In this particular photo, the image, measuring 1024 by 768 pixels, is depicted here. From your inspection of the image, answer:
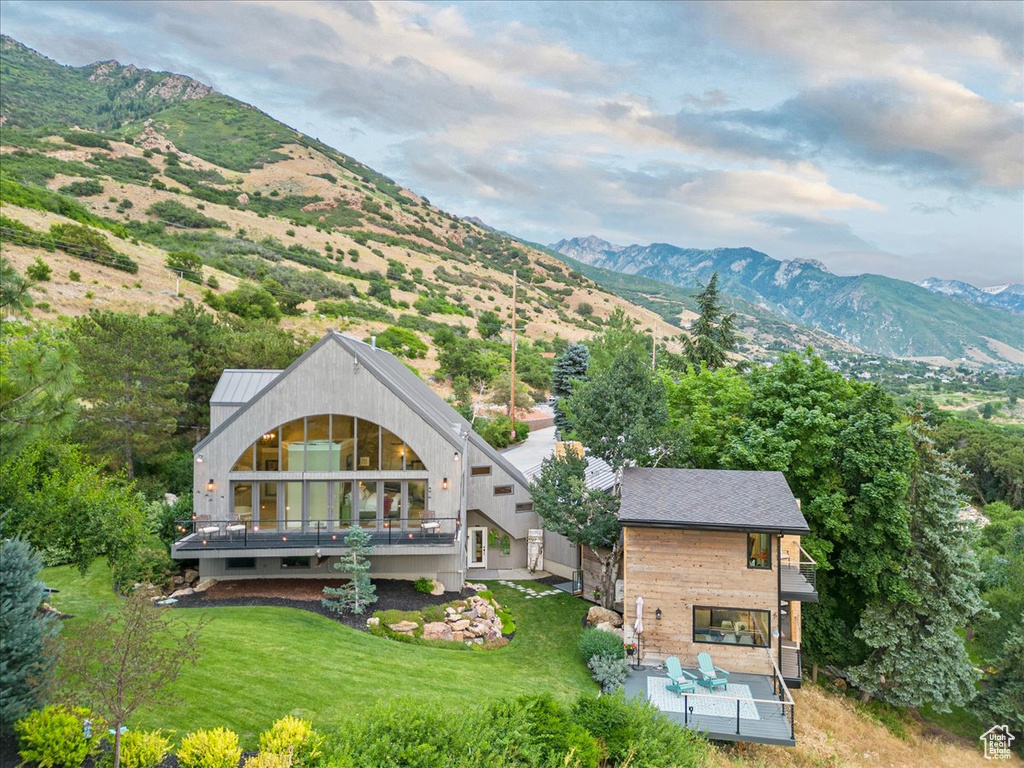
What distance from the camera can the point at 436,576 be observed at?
2077 cm

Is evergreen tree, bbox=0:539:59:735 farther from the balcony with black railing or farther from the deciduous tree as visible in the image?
the balcony with black railing

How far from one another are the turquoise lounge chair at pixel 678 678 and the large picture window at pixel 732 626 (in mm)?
1422

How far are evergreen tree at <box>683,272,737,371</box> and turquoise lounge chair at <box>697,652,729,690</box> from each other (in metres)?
27.8

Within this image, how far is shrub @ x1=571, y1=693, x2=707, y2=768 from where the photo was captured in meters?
11.6

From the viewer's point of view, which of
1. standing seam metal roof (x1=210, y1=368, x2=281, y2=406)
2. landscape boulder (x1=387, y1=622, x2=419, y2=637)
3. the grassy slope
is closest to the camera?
the grassy slope

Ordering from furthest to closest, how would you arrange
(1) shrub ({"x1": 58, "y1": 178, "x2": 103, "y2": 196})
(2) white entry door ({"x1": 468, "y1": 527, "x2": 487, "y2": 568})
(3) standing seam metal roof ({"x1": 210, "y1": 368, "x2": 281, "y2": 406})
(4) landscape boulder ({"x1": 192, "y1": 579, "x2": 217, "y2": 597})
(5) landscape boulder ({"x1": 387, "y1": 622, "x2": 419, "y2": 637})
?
(1) shrub ({"x1": 58, "y1": 178, "x2": 103, "y2": 196}) → (2) white entry door ({"x1": 468, "y1": 527, "x2": 487, "y2": 568}) → (3) standing seam metal roof ({"x1": 210, "y1": 368, "x2": 281, "y2": 406}) → (4) landscape boulder ({"x1": 192, "y1": 579, "x2": 217, "y2": 597}) → (5) landscape boulder ({"x1": 387, "y1": 622, "x2": 419, "y2": 637})

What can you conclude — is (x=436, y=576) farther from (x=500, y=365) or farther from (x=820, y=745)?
(x=500, y=365)

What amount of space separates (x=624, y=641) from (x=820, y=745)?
6.27 m

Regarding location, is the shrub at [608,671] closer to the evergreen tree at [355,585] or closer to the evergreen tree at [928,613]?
the evergreen tree at [355,585]

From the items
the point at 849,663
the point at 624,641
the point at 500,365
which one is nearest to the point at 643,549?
the point at 624,641

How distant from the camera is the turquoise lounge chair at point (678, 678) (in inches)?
618

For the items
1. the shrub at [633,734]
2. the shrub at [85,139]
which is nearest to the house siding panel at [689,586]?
the shrub at [633,734]

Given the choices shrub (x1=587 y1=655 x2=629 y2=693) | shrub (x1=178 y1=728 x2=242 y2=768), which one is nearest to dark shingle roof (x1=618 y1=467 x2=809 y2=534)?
shrub (x1=587 y1=655 x2=629 y2=693)

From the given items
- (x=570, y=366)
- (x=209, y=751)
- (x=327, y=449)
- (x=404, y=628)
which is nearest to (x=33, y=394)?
(x=209, y=751)
